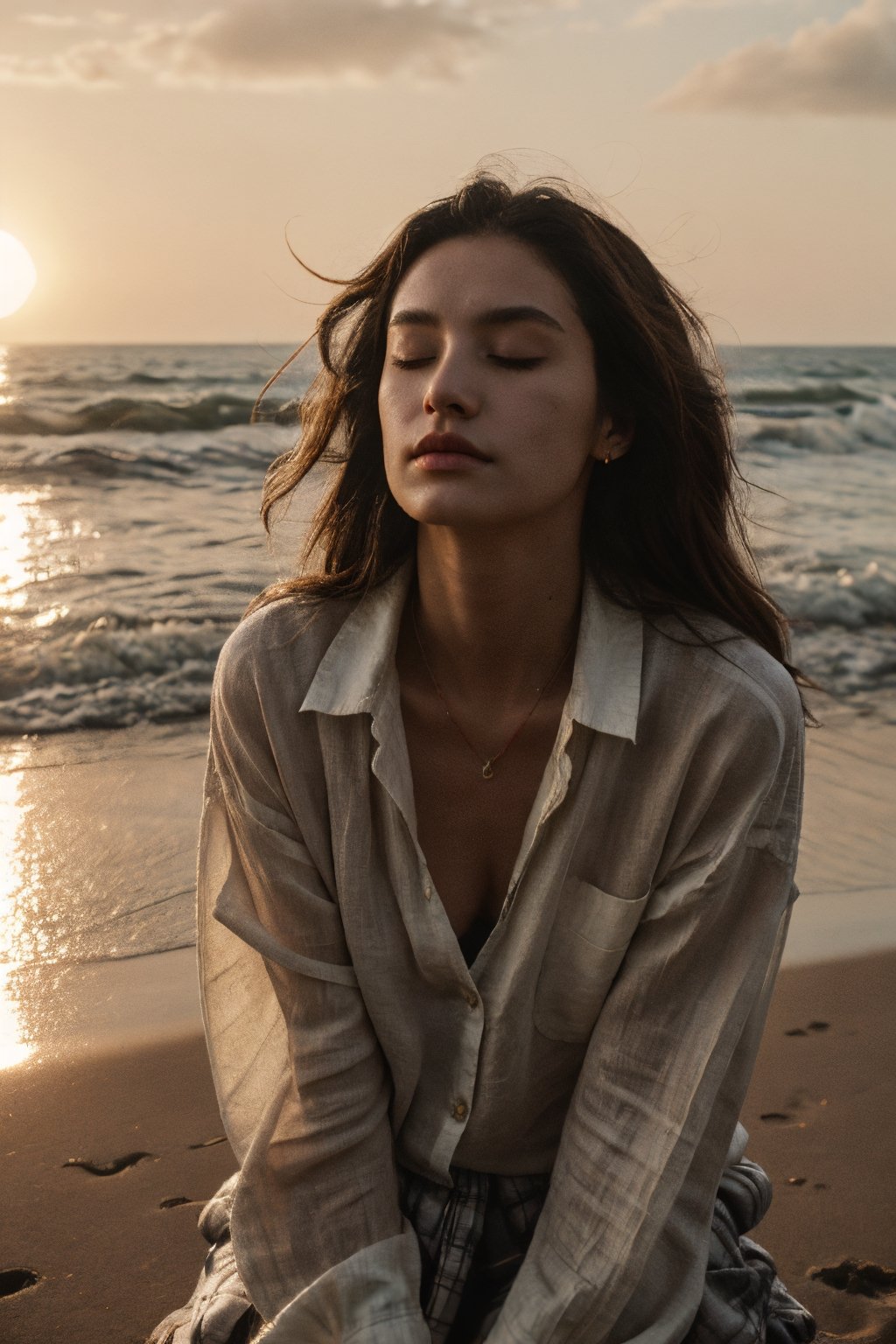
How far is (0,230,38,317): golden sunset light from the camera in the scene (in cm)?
1352

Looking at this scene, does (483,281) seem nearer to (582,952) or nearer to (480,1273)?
(582,952)

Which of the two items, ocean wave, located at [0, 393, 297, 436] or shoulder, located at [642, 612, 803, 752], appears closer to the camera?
shoulder, located at [642, 612, 803, 752]

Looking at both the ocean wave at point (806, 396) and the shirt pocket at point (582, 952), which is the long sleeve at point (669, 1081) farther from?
the ocean wave at point (806, 396)

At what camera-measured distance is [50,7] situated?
19.2m

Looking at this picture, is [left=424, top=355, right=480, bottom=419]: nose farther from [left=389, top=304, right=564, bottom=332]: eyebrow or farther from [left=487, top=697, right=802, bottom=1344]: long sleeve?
[left=487, top=697, right=802, bottom=1344]: long sleeve

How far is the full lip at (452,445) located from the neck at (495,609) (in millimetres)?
162

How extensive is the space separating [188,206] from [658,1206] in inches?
710

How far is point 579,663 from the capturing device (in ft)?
6.77

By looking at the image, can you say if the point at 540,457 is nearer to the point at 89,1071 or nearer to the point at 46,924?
the point at 89,1071

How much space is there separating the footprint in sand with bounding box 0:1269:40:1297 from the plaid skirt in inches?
18.0

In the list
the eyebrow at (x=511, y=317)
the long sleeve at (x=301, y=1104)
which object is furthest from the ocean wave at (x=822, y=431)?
the long sleeve at (x=301, y=1104)

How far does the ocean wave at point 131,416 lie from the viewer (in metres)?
14.3

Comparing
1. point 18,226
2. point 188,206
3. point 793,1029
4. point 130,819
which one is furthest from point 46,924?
point 188,206

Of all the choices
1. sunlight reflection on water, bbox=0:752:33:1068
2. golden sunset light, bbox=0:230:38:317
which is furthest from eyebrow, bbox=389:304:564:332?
golden sunset light, bbox=0:230:38:317
